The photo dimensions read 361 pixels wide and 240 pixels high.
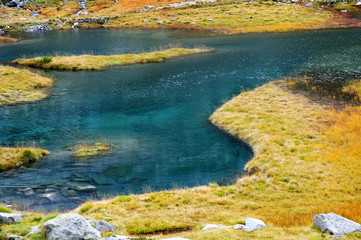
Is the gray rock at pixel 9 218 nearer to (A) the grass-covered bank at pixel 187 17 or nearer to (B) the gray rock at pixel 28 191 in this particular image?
(B) the gray rock at pixel 28 191

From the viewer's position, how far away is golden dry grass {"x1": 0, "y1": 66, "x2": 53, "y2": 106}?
179 feet

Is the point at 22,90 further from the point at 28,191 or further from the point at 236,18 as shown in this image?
the point at 236,18

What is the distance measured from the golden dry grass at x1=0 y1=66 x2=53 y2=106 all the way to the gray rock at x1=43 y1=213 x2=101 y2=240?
41.0 meters

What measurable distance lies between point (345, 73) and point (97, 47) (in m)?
62.6

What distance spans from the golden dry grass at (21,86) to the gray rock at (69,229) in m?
41.0

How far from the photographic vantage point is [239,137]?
128 ft

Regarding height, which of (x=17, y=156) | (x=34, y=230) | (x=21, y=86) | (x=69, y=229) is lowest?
(x=17, y=156)

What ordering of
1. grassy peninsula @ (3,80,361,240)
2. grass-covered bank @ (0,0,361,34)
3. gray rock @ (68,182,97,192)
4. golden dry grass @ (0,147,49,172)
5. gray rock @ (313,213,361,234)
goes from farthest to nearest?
1. grass-covered bank @ (0,0,361,34)
2. golden dry grass @ (0,147,49,172)
3. gray rock @ (68,182,97,192)
4. grassy peninsula @ (3,80,361,240)
5. gray rock @ (313,213,361,234)

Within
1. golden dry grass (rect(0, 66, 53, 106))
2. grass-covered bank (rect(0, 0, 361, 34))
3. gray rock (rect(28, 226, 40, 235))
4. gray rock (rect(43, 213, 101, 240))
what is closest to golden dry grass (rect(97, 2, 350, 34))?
grass-covered bank (rect(0, 0, 361, 34))

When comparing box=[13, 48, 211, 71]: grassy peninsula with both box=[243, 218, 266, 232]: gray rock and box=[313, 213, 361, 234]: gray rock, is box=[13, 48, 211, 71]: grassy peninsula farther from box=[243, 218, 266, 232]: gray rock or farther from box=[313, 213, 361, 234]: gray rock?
box=[313, 213, 361, 234]: gray rock

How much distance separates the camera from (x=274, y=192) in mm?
27078

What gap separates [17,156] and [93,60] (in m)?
46.0

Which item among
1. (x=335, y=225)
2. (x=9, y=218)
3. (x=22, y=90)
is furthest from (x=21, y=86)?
(x=335, y=225)

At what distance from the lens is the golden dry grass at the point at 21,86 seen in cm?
5461
